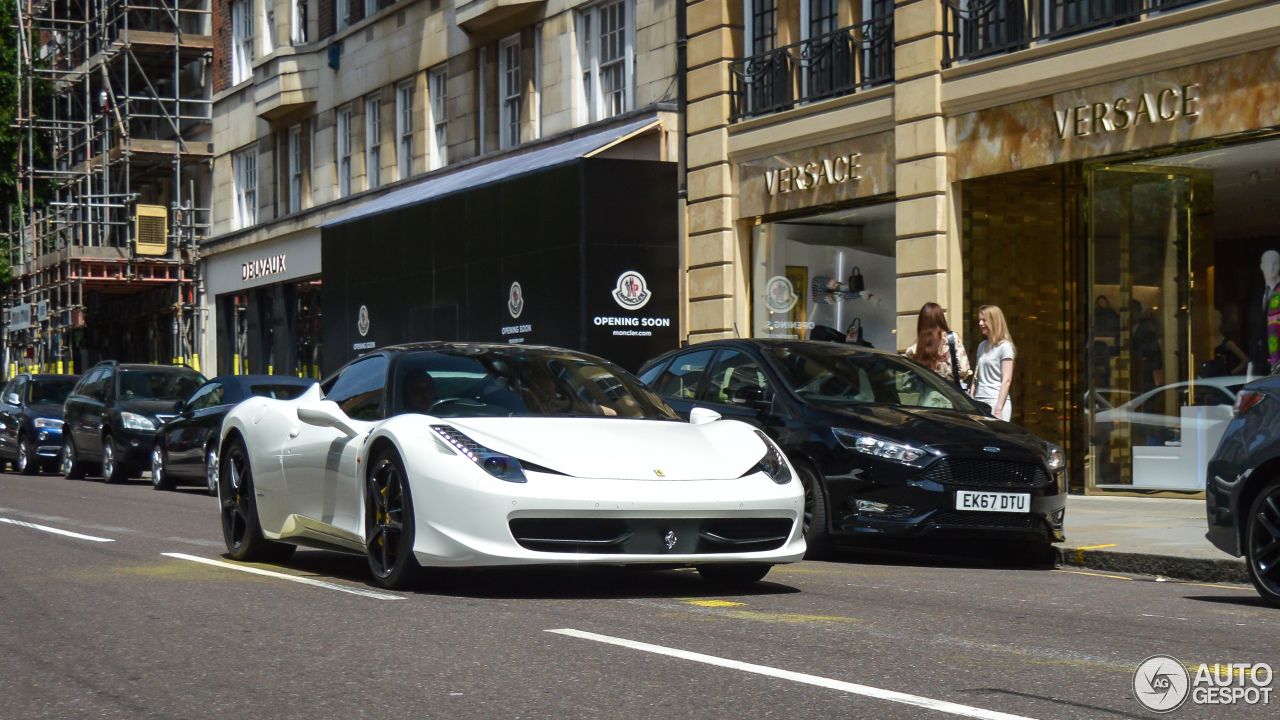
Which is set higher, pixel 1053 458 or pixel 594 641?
pixel 1053 458

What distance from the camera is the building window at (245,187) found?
123ft

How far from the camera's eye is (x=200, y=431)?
19469mm

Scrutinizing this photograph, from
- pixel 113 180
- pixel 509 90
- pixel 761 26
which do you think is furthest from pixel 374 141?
pixel 113 180

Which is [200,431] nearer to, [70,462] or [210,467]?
[210,467]

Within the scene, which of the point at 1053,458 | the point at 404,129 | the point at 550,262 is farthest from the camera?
the point at 404,129

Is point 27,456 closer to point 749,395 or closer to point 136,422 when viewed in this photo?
point 136,422

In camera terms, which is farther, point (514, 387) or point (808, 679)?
point (514, 387)

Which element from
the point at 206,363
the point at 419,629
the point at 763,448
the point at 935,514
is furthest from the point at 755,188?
the point at 206,363

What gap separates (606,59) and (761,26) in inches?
155

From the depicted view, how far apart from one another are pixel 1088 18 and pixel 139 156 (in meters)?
29.7

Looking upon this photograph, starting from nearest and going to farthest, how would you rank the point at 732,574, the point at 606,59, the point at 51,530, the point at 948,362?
the point at 732,574 → the point at 51,530 → the point at 948,362 → the point at 606,59

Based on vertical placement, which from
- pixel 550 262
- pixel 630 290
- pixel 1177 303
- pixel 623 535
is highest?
pixel 550 262

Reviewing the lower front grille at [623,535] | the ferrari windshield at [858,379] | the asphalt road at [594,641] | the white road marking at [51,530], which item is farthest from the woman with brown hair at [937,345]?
the white road marking at [51,530]

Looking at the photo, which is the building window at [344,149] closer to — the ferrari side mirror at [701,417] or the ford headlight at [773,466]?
the ferrari side mirror at [701,417]
